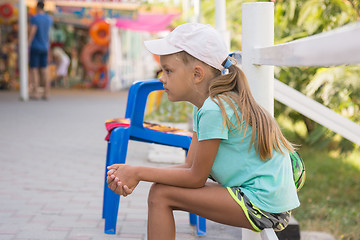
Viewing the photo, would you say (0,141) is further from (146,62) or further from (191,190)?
(146,62)

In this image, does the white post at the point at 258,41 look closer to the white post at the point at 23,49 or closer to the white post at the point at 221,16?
the white post at the point at 221,16

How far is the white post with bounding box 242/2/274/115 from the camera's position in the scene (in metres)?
2.22

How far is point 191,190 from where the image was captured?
6.80ft

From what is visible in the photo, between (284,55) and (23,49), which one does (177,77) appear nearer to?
(284,55)

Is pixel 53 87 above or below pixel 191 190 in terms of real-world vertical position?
below

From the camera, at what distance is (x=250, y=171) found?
207 cm

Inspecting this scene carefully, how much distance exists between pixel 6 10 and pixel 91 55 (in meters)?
3.81

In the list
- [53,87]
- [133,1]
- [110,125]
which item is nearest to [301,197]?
[110,125]

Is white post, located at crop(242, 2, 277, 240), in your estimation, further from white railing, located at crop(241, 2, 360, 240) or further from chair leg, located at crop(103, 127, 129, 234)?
chair leg, located at crop(103, 127, 129, 234)

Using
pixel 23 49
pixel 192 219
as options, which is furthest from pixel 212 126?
pixel 23 49

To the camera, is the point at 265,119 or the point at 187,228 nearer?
the point at 265,119

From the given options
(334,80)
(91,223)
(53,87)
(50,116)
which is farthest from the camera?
(53,87)

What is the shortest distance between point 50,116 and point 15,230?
20.5 ft

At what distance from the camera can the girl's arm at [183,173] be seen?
79.0 inches
